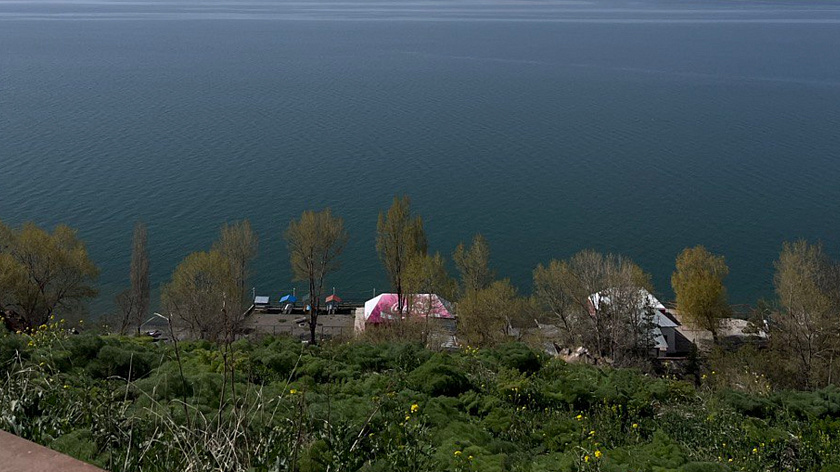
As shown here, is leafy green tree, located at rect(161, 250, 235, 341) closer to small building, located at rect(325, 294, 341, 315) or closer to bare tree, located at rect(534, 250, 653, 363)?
small building, located at rect(325, 294, 341, 315)

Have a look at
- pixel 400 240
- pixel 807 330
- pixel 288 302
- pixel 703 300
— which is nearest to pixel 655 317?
pixel 703 300

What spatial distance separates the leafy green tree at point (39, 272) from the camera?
1509 cm

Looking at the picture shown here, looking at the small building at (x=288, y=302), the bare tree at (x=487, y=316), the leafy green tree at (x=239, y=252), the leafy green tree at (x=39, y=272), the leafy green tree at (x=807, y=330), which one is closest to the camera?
the leafy green tree at (x=807, y=330)

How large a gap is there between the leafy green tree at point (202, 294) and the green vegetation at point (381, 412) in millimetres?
7501

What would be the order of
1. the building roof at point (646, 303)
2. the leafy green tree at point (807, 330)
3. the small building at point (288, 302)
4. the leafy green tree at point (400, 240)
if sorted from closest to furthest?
the leafy green tree at point (807, 330) < the building roof at point (646, 303) < the leafy green tree at point (400, 240) < the small building at point (288, 302)

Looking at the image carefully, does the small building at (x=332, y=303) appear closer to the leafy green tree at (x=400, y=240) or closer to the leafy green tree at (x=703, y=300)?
the leafy green tree at (x=400, y=240)

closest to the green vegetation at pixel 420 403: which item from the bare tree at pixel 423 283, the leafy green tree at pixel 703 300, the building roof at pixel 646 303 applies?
the building roof at pixel 646 303

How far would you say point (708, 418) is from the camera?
6.35 meters

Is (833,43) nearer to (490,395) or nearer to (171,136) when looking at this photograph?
(171,136)

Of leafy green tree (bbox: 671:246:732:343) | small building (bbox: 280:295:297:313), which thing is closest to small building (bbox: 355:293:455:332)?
small building (bbox: 280:295:297:313)

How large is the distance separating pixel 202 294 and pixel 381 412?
11255 mm

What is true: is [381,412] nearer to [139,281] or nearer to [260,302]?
[139,281]

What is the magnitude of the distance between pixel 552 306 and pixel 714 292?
4394 millimetres

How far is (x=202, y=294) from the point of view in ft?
50.9
